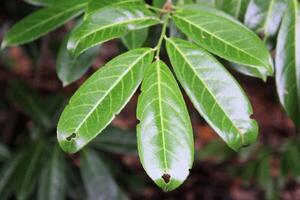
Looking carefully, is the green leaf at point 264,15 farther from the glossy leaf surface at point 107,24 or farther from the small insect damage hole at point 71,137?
the small insect damage hole at point 71,137

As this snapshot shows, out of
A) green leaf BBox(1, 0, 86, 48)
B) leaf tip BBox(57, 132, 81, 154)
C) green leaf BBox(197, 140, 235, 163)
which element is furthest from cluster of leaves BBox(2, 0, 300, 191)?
green leaf BBox(197, 140, 235, 163)

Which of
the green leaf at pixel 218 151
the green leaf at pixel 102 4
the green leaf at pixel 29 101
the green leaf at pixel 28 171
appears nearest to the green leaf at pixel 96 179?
the green leaf at pixel 28 171

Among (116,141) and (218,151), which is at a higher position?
(116,141)

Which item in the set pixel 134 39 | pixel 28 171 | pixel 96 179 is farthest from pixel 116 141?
pixel 134 39

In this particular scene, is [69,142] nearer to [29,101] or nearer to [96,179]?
[96,179]

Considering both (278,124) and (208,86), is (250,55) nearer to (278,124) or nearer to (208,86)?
(208,86)

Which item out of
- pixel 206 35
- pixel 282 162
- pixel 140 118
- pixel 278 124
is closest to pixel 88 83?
pixel 140 118

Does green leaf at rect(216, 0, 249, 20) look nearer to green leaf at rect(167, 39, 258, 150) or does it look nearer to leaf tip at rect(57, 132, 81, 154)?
green leaf at rect(167, 39, 258, 150)
